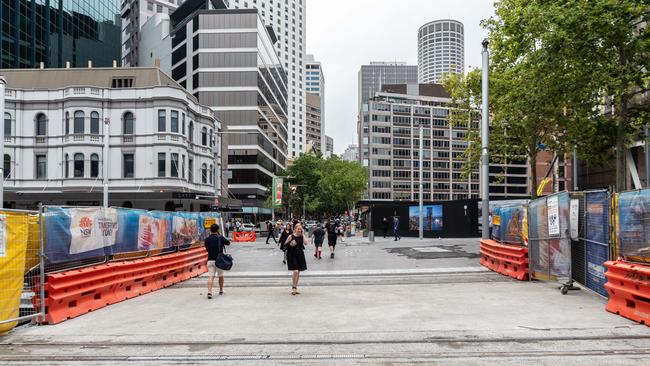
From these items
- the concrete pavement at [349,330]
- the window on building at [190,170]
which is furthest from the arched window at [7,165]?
the concrete pavement at [349,330]

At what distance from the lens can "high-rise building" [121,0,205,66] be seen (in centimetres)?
9444

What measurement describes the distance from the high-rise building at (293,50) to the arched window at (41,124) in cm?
11187

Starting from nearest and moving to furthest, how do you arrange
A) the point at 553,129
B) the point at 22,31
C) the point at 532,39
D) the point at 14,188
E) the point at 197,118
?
the point at 532,39
the point at 553,129
the point at 14,188
the point at 197,118
the point at 22,31

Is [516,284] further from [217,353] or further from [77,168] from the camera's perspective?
[77,168]

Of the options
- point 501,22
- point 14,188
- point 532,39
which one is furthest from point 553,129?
point 14,188

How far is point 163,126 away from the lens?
44156mm

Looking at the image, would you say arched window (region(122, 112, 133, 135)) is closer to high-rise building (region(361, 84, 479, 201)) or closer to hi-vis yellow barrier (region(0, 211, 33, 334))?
hi-vis yellow barrier (region(0, 211, 33, 334))

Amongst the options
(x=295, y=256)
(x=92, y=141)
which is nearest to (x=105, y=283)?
(x=295, y=256)

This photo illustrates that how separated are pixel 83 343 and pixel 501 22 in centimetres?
2821

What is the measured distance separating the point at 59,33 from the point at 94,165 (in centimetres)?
2934

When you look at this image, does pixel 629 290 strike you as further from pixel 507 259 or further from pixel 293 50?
pixel 293 50

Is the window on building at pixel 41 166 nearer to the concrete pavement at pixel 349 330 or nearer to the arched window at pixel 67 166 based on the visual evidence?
the arched window at pixel 67 166

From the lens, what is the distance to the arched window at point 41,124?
145ft

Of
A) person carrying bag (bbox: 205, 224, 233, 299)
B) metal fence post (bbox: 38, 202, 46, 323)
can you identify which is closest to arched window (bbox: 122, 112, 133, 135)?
person carrying bag (bbox: 205, 224, 233, 299)
